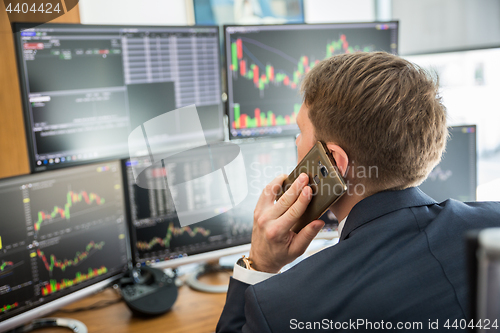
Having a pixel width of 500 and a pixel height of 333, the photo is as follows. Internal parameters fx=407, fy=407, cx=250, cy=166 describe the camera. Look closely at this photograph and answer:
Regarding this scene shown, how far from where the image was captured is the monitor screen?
1.39 metres

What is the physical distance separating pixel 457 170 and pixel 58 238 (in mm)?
1476

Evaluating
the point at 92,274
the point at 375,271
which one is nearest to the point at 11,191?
the point at 92,274

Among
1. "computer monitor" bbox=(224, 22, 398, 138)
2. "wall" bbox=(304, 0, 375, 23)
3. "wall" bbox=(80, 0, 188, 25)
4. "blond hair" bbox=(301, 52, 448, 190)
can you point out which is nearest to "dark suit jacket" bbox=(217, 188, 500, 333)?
"blond hair" bbox=(301, 52, 448, 190)

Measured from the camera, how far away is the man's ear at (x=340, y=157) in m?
0.90

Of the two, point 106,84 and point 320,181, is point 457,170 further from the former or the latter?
point 106,84

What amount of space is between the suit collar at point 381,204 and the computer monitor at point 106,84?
81 centimetres

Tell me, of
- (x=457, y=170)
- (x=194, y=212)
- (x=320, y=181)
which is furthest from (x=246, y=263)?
(x=457, y=170)

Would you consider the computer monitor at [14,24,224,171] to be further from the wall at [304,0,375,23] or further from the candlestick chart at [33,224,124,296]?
the wall at [304,0,375,23]

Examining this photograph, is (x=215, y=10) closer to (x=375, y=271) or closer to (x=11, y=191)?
(x=11, y=191)

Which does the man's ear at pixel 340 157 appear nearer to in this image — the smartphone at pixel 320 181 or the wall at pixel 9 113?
the smartphone at pixel 320 181

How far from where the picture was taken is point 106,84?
1.35 m

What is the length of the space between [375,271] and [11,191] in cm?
95

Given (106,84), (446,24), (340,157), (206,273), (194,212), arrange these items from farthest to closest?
(446,24) → (206,273) → (194,212) → (106,84) → (340,157)

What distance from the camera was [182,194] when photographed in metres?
1.43
